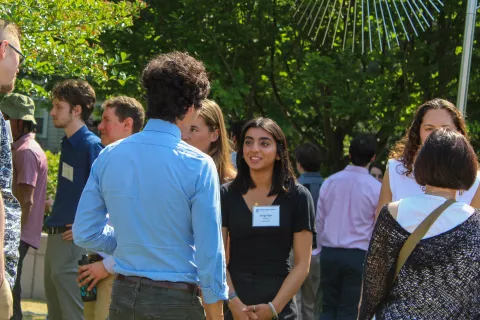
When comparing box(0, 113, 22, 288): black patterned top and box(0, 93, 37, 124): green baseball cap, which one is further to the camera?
box(0, 93, 37, 124): green baseball cap

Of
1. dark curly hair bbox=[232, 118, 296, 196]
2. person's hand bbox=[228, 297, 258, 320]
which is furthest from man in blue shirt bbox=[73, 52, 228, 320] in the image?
dark curly hair bbox=[232, 118, 296, 196]

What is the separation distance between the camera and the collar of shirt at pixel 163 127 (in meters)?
3.36

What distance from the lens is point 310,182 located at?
8086 mm

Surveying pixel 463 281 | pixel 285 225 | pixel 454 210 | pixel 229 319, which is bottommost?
pixel 229 319

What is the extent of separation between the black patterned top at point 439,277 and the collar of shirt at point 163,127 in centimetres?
94

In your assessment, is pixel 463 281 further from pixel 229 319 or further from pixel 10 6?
pixel 10 6

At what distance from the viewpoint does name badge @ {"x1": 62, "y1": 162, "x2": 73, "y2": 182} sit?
6172 mm

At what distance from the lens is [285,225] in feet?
15.2

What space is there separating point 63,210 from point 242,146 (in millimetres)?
1889

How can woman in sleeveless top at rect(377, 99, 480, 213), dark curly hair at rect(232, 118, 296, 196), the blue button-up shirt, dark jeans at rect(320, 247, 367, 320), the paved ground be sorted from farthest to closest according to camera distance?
the paved ground < dark jeans at rect(320, 247, 367, 320) < dark curly hair at rect(232, 118, 296, 196) < woman in sleeveless top at rect(377, 99, 480, 213) < the blue button-up shirt

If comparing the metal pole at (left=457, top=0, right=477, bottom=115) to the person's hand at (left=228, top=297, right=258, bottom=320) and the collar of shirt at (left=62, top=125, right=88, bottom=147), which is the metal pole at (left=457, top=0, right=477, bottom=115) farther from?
the collar of shirt at (left=62, top=125, right=88, bottom=147)

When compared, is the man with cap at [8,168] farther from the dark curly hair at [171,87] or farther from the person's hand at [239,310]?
the person's hand at [239,310]

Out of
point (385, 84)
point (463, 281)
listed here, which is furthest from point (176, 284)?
point (385, 84)

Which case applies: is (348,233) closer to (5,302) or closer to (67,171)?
(67,171)
